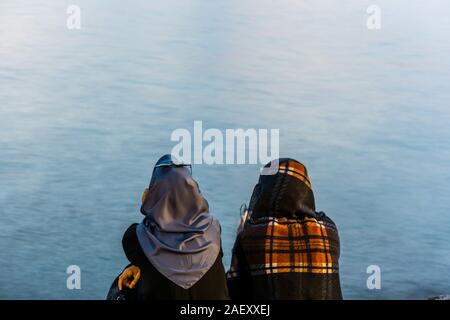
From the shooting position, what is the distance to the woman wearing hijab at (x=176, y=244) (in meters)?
3.03

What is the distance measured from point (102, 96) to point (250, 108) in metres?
1.12

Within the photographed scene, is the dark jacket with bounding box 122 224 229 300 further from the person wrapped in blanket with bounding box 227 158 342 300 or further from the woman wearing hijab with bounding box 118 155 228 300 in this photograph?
the person wrapped in blanket with bounding box 227 158 342 300

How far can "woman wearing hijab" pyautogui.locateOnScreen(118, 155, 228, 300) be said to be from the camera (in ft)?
9.95

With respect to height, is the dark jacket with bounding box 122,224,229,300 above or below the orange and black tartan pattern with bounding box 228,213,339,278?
below

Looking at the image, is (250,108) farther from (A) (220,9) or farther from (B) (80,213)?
(A) (220,9)

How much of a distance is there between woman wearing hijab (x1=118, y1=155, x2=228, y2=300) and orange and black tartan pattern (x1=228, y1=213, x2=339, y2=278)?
0.32 ft

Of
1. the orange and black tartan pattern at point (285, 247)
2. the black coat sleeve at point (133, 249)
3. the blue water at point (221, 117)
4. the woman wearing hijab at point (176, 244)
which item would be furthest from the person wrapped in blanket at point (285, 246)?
the blue water at point (221, 117)

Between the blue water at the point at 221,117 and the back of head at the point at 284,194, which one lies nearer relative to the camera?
the back of head at the point at 284,194

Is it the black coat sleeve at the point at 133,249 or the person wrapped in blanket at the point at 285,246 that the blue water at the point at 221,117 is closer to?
the black coat sleeve at the point at 133,249

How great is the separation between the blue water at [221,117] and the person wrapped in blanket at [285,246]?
163 cm

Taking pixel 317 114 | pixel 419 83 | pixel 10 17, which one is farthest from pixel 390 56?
pixel 10 17

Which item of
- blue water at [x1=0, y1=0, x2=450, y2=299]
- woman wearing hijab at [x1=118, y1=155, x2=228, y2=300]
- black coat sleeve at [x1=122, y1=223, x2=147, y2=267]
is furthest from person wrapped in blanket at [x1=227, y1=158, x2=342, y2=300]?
blue water at [x1=0, y1=0, x2=450, y2=299]

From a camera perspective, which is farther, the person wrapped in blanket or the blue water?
the blue water

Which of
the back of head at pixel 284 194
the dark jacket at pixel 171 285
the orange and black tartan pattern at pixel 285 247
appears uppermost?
the back of head at pixel 284 194
